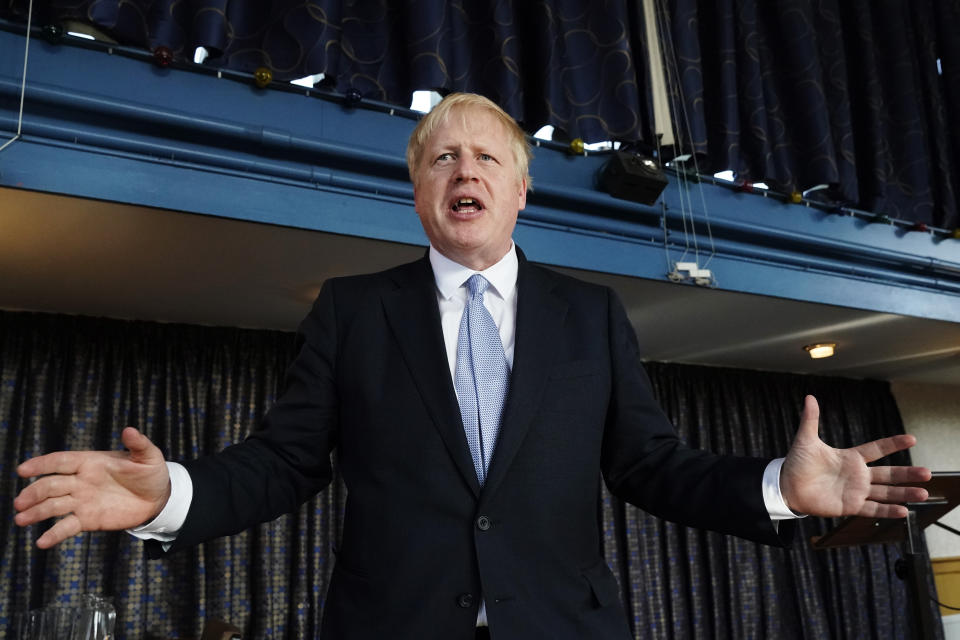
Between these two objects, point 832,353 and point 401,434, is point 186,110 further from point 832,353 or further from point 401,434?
point 832,353

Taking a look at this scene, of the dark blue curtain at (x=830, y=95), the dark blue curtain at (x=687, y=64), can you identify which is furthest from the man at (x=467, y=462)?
the dark blue curtain at (x=830, y=95)

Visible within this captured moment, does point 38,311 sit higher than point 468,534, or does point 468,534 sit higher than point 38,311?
point 38,311

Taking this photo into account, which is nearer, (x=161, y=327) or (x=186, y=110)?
(x=186, y=110)

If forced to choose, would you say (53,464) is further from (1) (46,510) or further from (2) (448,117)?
(2) (448,117)

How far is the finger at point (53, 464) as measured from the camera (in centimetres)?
84

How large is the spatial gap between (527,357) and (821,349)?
4.09 m

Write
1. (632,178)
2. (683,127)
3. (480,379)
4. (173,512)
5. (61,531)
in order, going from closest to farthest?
1. (61,531)
2. (173,512)
3. (480,379)
4. (632,178)
5. (683,127)

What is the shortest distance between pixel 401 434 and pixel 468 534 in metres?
0.16

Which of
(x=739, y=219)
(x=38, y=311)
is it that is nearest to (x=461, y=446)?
(x=739, y=219)

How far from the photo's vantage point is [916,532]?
2555mm

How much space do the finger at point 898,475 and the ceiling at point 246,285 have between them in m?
2.05

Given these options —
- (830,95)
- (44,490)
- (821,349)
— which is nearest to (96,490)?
(44,490)

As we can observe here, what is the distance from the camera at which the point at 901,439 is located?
100cm

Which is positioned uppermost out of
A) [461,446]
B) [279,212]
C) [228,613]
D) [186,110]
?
[186,110]
